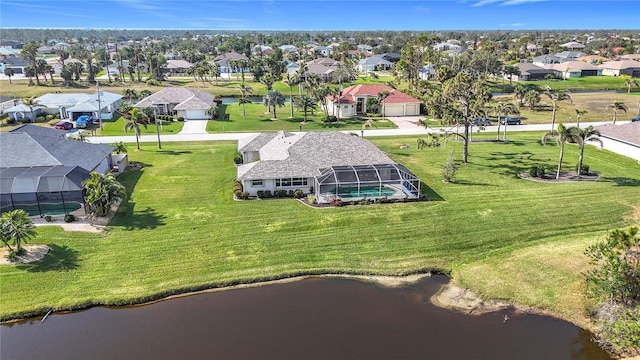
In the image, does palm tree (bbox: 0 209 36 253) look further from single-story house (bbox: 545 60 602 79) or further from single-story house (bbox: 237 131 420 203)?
single-story house (bbox: 545 60 602 79)

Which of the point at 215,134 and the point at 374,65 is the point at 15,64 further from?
the point at 374,65

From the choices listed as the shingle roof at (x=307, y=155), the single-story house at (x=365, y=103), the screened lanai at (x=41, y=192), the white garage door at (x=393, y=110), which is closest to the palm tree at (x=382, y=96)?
the single-story house at (x=365, y=103)

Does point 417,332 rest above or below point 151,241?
below

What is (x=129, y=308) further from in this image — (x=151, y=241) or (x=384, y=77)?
(x=384, y=77)

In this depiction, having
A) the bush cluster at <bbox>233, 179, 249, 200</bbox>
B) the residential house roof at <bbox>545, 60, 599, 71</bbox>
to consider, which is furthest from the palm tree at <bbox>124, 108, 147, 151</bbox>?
the residential house roof at <bbox>545, 60, 599, 71</bbox>

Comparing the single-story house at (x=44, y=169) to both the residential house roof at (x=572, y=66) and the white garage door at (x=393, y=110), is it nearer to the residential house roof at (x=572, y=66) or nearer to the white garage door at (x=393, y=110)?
the white garage door at (x=393, y=110)

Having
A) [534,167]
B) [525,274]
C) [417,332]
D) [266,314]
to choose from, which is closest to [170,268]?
[266,314]
